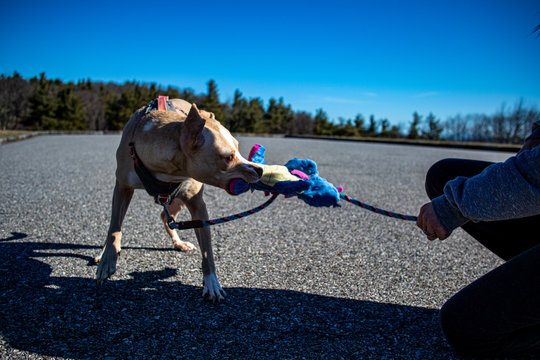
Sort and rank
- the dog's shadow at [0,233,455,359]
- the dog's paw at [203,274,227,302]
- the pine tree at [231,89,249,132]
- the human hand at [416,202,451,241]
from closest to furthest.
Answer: the human hand at [416,202,451,241] < the dog's shadow at [0,233,455,359] < the dog's paw at [203,274,227,302] < the pine tree at [231,89,249,132]

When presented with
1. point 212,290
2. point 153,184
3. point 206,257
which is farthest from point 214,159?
point 212,290

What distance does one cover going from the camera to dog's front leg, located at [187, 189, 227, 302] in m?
2.46

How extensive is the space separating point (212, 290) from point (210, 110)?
3534 centimetres

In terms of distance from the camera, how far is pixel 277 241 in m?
3.68

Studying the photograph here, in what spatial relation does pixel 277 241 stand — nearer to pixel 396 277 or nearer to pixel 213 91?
pixel 396 277

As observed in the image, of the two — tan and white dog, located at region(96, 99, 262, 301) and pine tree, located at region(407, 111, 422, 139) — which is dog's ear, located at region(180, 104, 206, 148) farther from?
pine tree, located at region(407, 111, 422, 139)

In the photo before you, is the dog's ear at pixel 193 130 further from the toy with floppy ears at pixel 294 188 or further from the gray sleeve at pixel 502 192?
the gray sleeve at pixel 502 192

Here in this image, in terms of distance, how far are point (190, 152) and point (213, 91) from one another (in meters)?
45.7

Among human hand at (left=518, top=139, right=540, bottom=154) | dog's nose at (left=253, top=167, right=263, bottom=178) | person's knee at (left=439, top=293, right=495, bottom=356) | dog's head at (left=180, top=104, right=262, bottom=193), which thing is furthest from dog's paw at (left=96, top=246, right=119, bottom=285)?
human hand at (left=518, top=139, right=540, bottom=154)

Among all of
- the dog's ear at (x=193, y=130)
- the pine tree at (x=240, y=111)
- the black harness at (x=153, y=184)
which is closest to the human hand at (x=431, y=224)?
the dog's ear at (x=193, y=130)

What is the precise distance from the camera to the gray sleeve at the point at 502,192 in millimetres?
1478

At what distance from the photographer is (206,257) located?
2598 mm

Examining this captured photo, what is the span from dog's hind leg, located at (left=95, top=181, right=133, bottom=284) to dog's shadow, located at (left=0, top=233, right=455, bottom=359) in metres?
0.20

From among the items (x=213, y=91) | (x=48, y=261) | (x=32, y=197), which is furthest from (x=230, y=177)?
(x=213, y=91)
